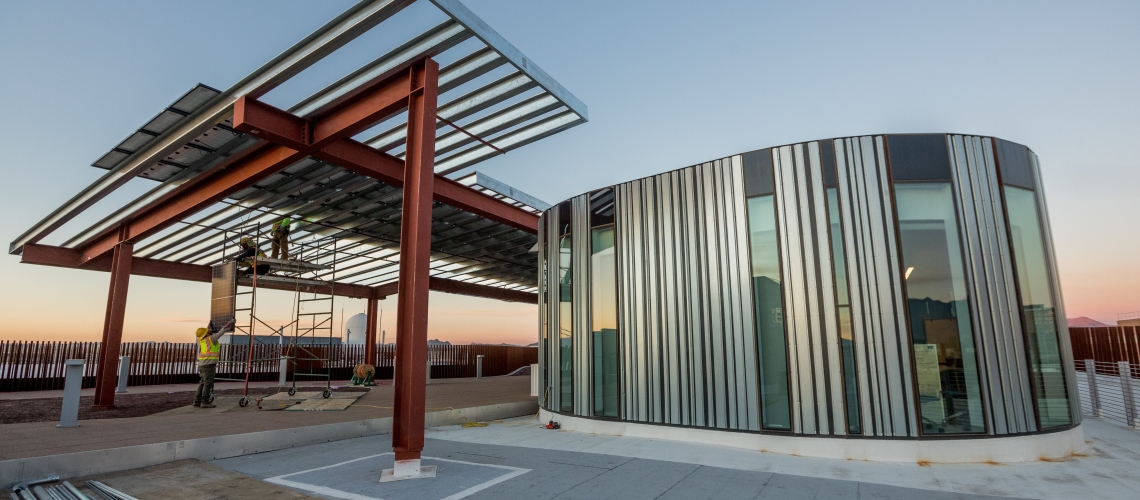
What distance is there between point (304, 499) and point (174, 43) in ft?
27.8

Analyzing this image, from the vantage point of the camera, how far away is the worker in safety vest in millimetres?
11422

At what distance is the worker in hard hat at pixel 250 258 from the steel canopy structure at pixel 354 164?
1.01 meters

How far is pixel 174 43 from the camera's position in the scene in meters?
9.03

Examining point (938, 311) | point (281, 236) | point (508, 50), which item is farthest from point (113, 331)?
point (938, 311)

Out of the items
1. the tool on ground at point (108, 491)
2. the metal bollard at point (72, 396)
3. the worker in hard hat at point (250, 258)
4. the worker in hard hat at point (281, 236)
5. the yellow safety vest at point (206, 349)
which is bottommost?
the tool on ground at point (108, 491)

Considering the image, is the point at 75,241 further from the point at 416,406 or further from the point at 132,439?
the point at 416,406

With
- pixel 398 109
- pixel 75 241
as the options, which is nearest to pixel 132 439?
pixel 398 109

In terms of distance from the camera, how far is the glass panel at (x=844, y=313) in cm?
703

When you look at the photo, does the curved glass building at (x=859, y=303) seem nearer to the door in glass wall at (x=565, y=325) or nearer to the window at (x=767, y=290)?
the window at (x=767, y=290)

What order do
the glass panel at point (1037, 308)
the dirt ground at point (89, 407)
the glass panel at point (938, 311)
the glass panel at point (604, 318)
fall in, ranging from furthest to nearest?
the dirt ground at point (89, 407), the glass panel at point (604, 318), the glass panel at point (1037, 308), the glass panel at point (938, 311)

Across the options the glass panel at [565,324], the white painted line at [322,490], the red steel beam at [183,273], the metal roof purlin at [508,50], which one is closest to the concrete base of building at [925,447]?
the glass panel at [565,324]

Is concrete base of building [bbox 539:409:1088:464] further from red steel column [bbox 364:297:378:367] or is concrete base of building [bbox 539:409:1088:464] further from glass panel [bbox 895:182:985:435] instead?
red steel column [bbox 364:297:378:367]

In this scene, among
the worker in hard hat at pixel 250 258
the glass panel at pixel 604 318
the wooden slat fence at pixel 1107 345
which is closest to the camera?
the glass panel at pixel 604 318

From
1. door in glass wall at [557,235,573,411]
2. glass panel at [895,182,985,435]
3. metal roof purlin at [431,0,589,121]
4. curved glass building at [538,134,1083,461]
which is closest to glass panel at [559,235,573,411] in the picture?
door in glass wall at [557,235,573,411]
